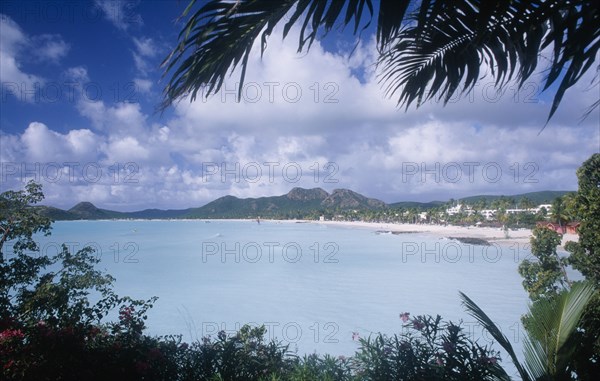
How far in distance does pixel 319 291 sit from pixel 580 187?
13803 millimetres

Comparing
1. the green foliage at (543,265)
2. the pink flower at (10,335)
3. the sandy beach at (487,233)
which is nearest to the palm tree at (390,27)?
the pink flower at (10,335)

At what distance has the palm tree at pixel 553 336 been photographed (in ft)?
6.29

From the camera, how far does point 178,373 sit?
10.5 ft

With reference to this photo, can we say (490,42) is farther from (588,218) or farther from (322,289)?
(322,289)

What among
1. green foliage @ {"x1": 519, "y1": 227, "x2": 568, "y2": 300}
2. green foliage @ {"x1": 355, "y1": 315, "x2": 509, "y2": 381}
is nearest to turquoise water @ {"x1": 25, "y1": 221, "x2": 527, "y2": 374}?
green foliage @ {"x1": 519, "y1": 227, "x2": 568, "y2": 300}

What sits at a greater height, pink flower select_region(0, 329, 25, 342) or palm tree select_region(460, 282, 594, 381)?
palm tree select_region(460, 282, 594, 381)

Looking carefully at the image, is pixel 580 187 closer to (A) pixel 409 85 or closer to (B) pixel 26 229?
(A) pixel 409 85

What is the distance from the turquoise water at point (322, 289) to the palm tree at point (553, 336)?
7.72 m

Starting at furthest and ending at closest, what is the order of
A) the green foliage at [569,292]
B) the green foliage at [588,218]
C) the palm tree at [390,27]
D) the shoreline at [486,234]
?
the shoreline at [486,234] → the green foliage at [588,218] → the green foliage at [569,292] → the palm tree at [390,27]

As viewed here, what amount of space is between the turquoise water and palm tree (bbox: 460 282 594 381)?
772 centimetres

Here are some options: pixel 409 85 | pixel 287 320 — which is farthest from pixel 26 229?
pixel 287 320

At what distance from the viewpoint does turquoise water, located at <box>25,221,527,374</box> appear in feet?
42.9

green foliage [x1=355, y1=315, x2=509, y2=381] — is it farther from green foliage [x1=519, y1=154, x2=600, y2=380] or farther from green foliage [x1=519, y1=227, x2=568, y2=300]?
green foliage [x1=519, y1=227, x2=568, y2=300]

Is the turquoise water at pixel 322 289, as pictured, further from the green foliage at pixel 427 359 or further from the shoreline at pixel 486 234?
the green foliage at pixel 427 359
